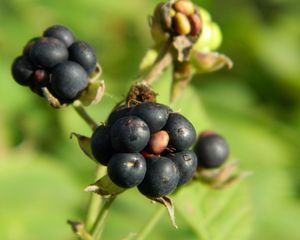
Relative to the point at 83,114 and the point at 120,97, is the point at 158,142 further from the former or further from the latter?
the point at 120,97

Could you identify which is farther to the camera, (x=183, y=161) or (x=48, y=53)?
(x=48, y=53)

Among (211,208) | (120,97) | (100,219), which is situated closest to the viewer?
(100,219)

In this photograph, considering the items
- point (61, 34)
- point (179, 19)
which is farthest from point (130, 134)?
point (179, 19)

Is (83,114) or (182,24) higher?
(182,24)

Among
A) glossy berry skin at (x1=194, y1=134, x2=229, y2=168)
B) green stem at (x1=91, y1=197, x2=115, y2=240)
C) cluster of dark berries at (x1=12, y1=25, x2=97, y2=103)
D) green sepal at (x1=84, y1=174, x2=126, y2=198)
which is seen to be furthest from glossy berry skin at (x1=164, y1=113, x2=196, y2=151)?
glossy berry skin at (x1=194, y1=134, x2=229, y2=168)

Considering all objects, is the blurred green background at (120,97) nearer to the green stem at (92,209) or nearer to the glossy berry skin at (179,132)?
the green stem at (92,209)

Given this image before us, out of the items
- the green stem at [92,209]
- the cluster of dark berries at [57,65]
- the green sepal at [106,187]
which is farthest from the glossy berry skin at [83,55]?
the green sepal at [106,187]

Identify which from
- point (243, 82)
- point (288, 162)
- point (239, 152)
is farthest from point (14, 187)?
point (243, 82)

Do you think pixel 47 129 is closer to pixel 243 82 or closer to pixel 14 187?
pixel 14 187
